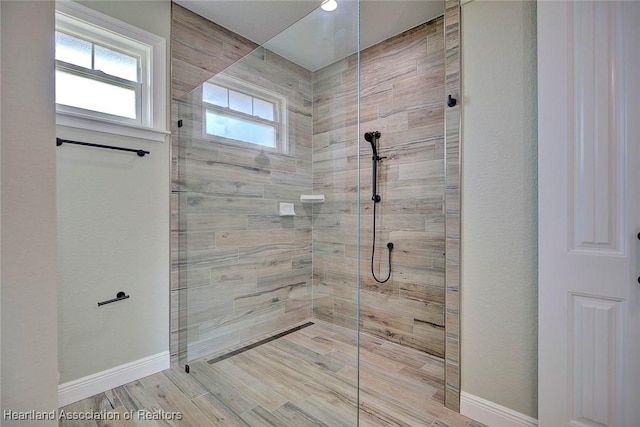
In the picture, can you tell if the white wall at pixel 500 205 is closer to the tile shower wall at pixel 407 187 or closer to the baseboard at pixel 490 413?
the baseboard at pixel 490 413

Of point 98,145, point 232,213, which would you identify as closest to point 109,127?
point 98,145

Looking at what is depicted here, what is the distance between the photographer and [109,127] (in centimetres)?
190

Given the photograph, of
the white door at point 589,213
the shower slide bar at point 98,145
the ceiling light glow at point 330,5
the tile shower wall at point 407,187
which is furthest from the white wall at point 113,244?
the white door at point 589,213

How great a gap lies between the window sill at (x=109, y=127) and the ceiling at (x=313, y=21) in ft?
3.22

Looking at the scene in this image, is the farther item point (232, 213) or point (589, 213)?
point (232, 213)

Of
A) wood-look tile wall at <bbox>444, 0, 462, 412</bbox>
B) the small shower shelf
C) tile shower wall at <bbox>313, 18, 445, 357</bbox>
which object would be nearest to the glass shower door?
the small shower shelf

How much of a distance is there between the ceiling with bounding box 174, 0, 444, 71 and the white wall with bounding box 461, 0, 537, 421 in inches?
27.1

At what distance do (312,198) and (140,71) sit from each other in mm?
1584

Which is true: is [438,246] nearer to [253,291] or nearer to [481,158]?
[481,158]

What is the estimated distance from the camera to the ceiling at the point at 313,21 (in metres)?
1.57

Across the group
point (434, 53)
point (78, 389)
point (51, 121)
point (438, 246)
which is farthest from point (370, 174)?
point (78, 389)

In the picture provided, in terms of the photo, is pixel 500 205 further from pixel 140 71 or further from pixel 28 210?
pixel 140 71

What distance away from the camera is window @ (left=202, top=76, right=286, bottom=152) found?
180 centimetres

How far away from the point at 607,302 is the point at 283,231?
1.53 metres
